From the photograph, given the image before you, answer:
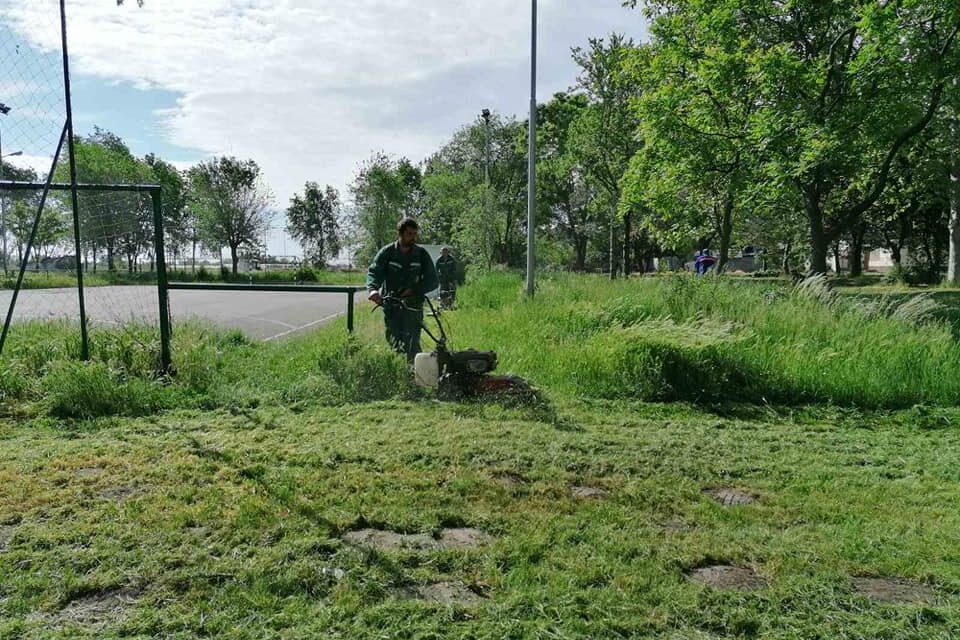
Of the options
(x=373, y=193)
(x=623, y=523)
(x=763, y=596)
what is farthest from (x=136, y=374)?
(x=373, y=193)

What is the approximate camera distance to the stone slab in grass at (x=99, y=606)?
2.51 metres

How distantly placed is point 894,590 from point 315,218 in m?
63.7

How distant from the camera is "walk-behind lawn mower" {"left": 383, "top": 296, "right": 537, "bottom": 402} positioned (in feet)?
20.2

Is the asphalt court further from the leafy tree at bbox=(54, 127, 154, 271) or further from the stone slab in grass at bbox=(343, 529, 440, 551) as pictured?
the stone slab in grass at bbox=(343, 529, 440, 551)

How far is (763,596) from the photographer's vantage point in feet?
8.83

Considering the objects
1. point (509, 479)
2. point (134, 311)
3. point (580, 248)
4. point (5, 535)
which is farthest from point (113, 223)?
point (580, 248)

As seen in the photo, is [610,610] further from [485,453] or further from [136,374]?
[136,374]

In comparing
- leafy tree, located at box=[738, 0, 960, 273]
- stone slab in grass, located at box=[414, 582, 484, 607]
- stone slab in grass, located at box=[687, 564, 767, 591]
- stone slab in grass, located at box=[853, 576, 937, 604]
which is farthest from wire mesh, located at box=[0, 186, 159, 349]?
leafy tree, located at box=[738, 0, 960, 273]

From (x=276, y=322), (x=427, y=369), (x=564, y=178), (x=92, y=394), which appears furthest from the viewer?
(x=564, y=178)

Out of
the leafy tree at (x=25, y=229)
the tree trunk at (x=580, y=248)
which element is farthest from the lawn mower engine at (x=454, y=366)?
the tree trunk at (x=580, y=248)

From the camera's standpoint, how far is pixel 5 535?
323cm

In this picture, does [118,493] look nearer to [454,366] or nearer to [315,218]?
[454,366]

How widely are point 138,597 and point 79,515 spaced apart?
3.58 feet

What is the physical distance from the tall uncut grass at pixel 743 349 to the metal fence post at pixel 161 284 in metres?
3.71
